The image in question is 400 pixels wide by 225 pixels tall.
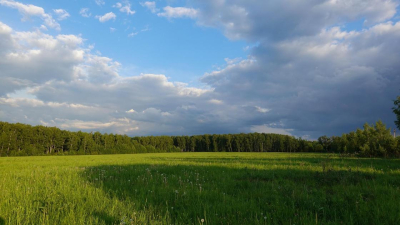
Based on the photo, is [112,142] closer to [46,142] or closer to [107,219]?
[46,142]

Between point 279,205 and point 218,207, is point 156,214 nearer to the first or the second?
point 218,207

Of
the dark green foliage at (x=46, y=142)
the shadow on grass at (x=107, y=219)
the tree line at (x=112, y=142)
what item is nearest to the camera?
the shadow on grass at (x=107, y=219)

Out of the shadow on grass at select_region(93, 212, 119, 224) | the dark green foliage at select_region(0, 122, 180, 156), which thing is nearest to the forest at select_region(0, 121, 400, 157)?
the dark green foliage at select_region(0, 122, 180, 156)

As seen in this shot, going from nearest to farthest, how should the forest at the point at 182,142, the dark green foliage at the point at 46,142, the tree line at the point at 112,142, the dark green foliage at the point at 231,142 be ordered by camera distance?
1. the forest at the point at 182,142
2. the dark green foliage at the point at 46,142
3. the tree line at the point at 112,142
4. the dark green foliage at the point at 231,142

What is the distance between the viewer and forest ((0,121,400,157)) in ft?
138

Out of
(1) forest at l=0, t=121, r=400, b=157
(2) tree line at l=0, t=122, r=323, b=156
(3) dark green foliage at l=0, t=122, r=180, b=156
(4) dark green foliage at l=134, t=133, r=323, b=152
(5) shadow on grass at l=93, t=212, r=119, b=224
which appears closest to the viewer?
(5) shadow on grass at l=93, t=212, r=119, b=224

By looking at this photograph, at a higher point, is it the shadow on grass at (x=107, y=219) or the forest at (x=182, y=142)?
the shadow on grass at (x=107, y=219)

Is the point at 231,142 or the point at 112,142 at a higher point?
the point at 112,142

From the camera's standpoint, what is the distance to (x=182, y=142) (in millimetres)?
176500

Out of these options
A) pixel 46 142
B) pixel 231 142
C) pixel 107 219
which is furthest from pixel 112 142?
pixel 107 219

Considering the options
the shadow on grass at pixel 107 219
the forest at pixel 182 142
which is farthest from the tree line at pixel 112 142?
the shadow on grass at pixel 107 219

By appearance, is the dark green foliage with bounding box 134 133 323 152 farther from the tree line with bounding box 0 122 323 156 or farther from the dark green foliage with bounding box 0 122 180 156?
the dark green foliage with bounding box 0 122 180 156

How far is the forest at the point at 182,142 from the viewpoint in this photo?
42031 mm

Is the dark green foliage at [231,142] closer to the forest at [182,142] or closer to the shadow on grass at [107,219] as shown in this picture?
the forest at [182,142]
